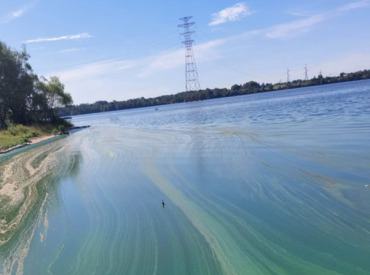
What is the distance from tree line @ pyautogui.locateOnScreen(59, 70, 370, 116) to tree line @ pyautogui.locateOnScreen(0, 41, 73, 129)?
52943mm

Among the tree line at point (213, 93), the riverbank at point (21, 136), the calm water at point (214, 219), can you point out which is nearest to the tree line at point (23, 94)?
the riverbank at point (21, 136)

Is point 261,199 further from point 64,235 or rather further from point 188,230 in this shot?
point 64,235

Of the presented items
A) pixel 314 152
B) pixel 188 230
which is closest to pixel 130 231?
pixel 188 230

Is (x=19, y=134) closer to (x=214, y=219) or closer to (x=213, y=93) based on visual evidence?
(x=214, y=219)

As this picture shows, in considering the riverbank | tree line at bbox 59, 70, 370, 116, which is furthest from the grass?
tree line at bbox 59, 70, 370, 116

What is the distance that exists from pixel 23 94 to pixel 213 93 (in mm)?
108900

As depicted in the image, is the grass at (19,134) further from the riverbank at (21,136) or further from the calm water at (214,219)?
the calm water at (214,219)

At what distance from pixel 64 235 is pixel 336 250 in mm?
5001

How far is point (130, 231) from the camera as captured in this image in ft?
21.9

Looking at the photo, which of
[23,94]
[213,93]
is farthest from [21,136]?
[213,93]

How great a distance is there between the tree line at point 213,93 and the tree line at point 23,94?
52.9m

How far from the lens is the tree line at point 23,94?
3709 cm

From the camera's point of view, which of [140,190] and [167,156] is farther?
[167,156]

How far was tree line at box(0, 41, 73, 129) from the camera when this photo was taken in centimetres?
3709
